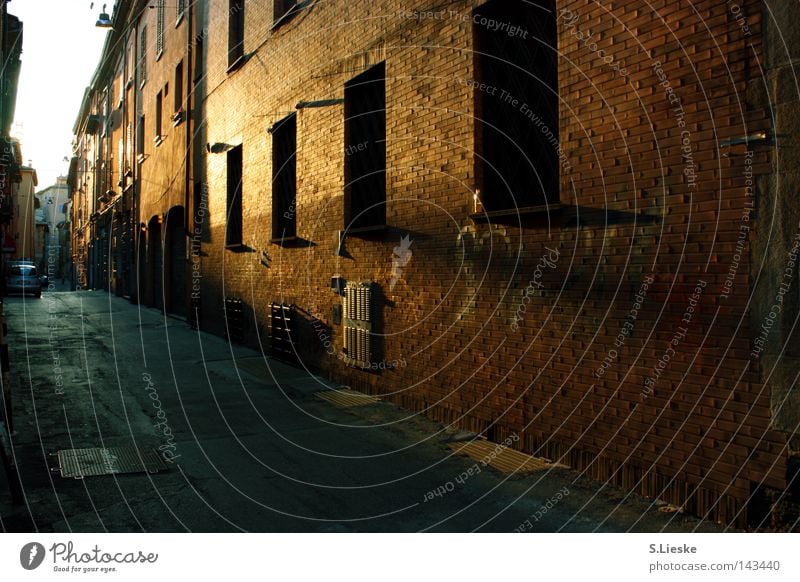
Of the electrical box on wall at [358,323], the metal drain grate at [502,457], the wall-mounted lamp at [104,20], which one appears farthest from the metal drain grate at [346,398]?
the wall-mounted lamp at [104,20]

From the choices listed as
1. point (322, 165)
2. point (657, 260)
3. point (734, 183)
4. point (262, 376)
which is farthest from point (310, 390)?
point (734, 183)

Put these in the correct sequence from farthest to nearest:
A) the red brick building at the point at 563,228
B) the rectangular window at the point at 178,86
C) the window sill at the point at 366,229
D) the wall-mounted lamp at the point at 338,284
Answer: the rectangular window at the point at 178,86
the wall-mounted lamp at the point at 338,284
the window sill at the point at 366,229
the red brick building at the point at 563,228

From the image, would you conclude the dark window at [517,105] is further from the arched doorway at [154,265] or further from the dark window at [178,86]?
the arched doorway at [154,265]

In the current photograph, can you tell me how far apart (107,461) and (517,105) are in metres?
5.24

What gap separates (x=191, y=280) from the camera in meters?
17.4

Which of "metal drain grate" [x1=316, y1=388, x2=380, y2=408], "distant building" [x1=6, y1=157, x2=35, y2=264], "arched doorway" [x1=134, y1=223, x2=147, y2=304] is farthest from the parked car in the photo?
"metal drain grate" [x1=316, y1=388, x2=380, y2=408]

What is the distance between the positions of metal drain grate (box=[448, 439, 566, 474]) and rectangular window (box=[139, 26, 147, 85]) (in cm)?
2224

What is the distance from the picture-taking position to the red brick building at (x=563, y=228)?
13.4ft

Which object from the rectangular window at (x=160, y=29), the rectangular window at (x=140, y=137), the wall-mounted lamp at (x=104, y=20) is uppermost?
the wall-mounted lamp at (x=104, y=20)

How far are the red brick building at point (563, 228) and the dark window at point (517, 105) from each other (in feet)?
0.08

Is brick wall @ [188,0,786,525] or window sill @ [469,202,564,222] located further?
window sill @ [469,202,564,222]

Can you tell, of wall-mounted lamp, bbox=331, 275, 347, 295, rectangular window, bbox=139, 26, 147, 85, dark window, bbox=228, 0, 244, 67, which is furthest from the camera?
rectangular window, bbox=139, 26, 147, 85

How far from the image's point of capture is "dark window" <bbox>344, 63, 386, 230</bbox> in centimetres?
841

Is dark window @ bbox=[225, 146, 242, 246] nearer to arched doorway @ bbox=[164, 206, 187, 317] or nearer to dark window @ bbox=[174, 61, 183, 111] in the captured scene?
arched doorway @ bbox=[164, 206, 187, 317]
